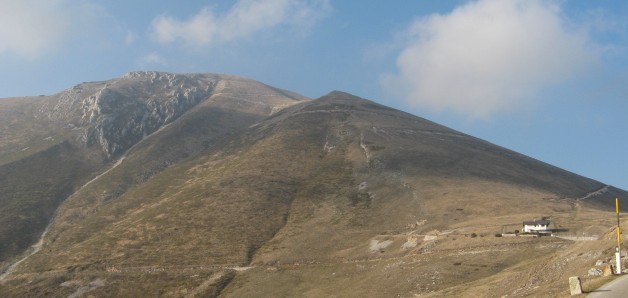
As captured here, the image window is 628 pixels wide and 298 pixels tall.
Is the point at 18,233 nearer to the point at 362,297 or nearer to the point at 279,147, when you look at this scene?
the point at 279,147

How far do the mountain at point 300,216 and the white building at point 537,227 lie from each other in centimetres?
395

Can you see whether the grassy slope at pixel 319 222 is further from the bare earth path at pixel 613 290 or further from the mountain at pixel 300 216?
the bare earth path at pixel 613 290

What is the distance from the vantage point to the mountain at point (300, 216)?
7395 cm

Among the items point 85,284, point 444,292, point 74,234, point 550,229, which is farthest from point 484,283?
point 74,234

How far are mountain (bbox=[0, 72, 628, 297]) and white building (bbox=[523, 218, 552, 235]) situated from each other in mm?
3950

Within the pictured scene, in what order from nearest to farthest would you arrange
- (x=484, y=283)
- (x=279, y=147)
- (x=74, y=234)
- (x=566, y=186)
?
(x=484, y=283) < (x=74, y=234) < (x=566, y=186) < (x=279, y=147)

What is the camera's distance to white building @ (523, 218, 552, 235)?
84125mm

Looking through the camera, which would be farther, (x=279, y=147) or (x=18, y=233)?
(x=279, y=147)

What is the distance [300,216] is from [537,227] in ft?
172

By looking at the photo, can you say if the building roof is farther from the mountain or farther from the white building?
the mountain

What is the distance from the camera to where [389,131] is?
604ft

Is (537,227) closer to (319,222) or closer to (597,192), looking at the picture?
(319,222)

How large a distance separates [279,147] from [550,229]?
94977 mm

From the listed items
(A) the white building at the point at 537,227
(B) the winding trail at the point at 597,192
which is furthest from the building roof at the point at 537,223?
(B) the winding trail at the point at 597,192
